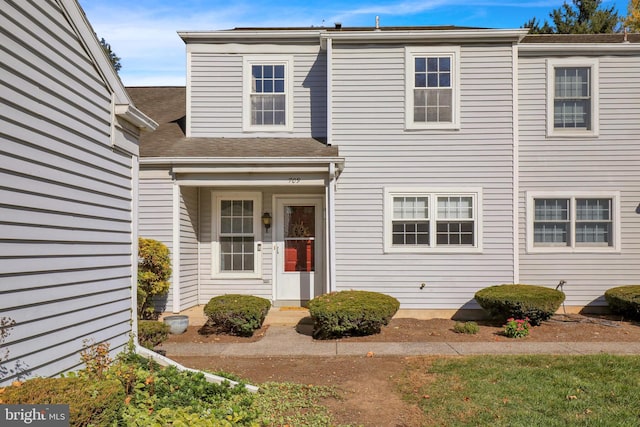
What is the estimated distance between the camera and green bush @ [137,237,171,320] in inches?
371

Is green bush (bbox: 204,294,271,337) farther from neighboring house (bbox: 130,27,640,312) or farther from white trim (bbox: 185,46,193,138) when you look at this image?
white trim (bbox: 185,46,193,138)

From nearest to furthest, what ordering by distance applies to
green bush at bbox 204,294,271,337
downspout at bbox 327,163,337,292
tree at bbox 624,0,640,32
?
green bush at bbox 204,294,271,337 → downspout at bbox 327,163,337,292 → tree at bbox 624,0,640,32

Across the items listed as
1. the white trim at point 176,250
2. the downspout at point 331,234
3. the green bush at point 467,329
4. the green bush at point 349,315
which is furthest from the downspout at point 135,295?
the green bush at point 467,329

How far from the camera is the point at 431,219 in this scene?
33.3ft

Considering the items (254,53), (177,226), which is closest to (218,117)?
(254,53)

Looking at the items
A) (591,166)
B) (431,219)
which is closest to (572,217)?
(591,166)

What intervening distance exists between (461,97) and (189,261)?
6.38 m

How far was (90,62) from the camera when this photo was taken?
523 cm

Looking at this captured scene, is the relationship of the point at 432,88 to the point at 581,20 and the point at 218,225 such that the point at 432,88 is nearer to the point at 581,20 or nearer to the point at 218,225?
the point at 218,225

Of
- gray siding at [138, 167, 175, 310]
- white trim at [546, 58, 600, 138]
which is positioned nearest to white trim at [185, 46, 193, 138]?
gray siding at [138, 167, 175, 310]

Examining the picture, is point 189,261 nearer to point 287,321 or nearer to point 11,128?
point 287,321

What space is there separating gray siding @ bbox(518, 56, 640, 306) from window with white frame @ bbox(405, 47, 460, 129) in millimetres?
1477

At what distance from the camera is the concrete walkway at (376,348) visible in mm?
7414

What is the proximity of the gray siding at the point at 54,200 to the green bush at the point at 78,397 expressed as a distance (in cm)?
42
